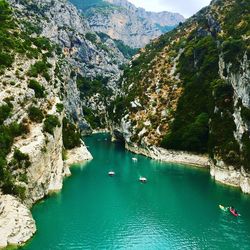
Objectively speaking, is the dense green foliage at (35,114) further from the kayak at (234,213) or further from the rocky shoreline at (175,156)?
the rocky shoreline at (175,156)

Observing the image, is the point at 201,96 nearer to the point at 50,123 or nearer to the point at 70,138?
the point at 70,138

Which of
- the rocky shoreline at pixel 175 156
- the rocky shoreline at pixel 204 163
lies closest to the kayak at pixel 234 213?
the rocky shoreline at pixel 204 163

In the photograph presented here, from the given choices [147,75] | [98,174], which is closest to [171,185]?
[98,174]

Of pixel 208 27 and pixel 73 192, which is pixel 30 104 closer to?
pixel 73 192

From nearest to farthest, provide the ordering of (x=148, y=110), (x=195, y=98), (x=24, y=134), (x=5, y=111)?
(x=5, y=111) < (x=24, y=134) < (x=195, y=98) < (x=148, y=110)

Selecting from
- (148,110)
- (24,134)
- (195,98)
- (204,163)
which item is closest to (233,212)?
(24,134)
